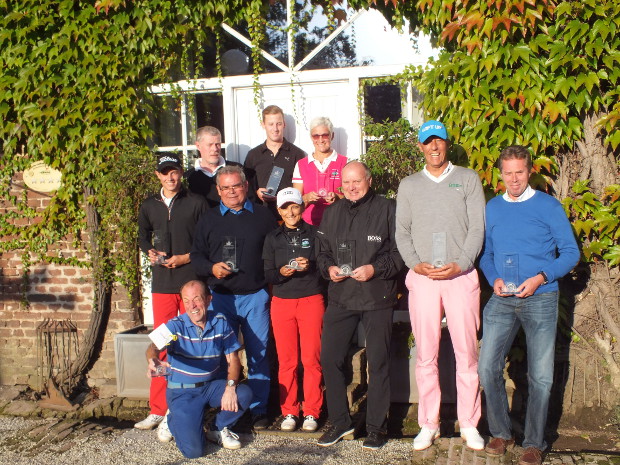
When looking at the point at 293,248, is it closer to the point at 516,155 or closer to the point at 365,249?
the point at 365,249

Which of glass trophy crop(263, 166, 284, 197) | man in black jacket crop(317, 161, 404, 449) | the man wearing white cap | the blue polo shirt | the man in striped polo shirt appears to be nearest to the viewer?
man in black jacket crop(317, 161, 404, 449)

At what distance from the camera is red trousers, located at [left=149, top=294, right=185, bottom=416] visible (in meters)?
5.38

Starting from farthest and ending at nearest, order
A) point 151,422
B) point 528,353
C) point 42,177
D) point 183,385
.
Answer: point 42,177 → point 151,422 → point 183,385 → point 528,353

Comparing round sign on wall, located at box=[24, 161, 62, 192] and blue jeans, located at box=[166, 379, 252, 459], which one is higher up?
round sign on wall, located at box=[24, 161, 62, 192]

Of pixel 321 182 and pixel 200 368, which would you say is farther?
pixel 321 182

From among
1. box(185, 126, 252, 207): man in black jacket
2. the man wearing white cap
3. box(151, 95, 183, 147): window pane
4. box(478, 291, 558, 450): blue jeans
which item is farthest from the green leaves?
box(151, 95, 183, 147): window pane

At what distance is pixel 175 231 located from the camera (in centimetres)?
539

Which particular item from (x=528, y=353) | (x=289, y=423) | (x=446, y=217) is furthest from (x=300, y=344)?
(x=528, y=353)

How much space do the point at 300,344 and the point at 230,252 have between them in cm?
86

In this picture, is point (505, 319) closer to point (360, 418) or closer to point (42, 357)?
point (360, 418)

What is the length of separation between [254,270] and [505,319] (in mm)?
1827

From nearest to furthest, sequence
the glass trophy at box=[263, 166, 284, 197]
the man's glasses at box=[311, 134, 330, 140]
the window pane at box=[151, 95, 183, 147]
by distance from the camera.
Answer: the man's glasses at box=[311, 134, 330, 140] → the glass trophy at box=[263, 166, 284, 197] → the window pane at box=[151, 95, 183, 147]

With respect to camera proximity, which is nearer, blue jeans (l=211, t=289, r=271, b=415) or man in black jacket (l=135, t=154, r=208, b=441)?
blue jeans (l=211, t=289, r=271, b=415)

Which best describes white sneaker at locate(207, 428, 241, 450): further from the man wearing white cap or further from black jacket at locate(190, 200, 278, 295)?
black jacket at locate(190, 200, 278, 295)
